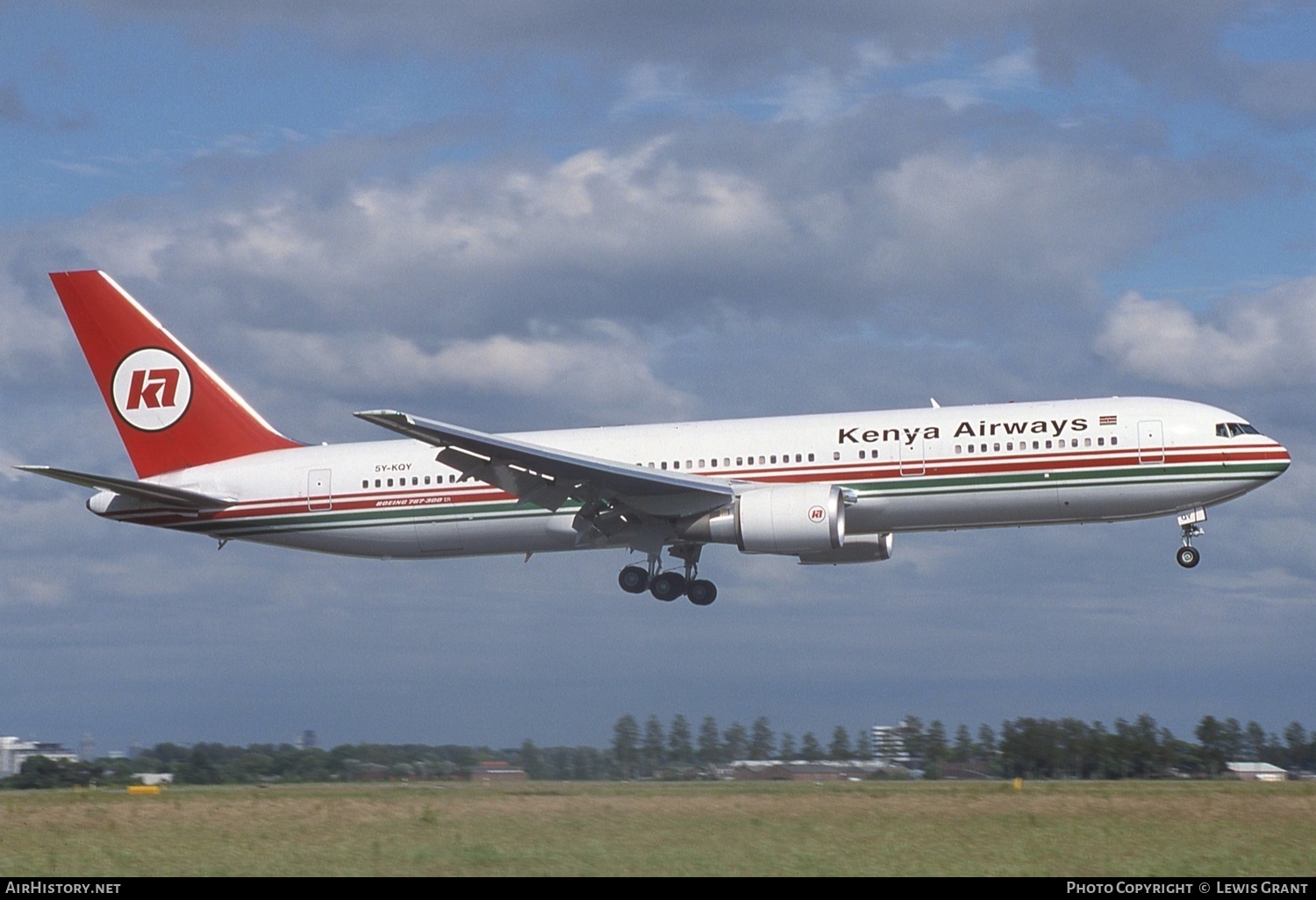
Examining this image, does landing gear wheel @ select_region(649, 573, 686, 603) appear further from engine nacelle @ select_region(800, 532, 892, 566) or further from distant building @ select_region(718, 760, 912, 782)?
distant building @ select_region(718, 760, 912, 782)

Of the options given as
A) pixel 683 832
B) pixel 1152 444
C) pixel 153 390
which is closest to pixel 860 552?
pixel 1152 444

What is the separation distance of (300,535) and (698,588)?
36.6 feet

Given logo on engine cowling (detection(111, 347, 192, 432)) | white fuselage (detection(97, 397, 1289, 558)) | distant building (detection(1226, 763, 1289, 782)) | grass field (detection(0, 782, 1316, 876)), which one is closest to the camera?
grass field (detection(0, 782, 1316, 876))

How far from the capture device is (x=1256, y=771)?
39281 mm

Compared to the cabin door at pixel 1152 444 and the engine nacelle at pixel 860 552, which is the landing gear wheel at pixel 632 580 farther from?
the cabin door at pixel 1152 444

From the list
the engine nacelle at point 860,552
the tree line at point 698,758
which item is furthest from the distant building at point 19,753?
the engine nacelle at point 860,552

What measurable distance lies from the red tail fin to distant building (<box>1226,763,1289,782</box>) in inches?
1072

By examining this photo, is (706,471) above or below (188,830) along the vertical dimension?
above

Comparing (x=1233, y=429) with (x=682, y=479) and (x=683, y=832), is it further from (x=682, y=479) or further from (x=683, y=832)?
(x=683, y=832)

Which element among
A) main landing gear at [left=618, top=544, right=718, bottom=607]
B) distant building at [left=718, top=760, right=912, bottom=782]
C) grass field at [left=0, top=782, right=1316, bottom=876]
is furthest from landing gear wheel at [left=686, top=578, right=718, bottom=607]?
grass field at [left=0, top=782, right=1316, bottom=876]

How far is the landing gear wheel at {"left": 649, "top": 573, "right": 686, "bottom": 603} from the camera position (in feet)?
138

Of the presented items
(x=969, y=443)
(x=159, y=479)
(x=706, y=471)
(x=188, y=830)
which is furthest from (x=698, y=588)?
(x=188, y=830)
